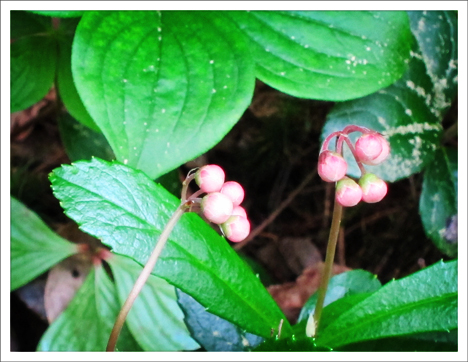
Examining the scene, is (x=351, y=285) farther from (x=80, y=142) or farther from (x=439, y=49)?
(x=80, y=142)

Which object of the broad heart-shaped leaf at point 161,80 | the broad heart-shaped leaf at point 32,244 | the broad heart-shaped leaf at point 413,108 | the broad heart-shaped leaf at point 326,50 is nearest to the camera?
the broad heart-shaped leaf at point 161,80

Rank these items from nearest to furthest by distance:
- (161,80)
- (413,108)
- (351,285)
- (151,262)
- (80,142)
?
(151,262) → (161,80) → (351,285) → (413,108) → (80,142)

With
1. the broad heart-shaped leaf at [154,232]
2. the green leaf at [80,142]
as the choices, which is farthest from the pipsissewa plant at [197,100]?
the green leaf at [80,142]

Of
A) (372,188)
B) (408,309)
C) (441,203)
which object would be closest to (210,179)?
(372,188)

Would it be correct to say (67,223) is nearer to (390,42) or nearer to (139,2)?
(139,2)

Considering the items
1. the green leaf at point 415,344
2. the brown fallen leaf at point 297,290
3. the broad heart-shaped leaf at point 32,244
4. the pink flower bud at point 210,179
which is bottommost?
the brown fallen leaf at point 297,290

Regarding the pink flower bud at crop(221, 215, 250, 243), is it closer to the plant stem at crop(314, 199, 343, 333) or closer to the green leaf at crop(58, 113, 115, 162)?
the plant stem at crop(314, 199, 343, 333)

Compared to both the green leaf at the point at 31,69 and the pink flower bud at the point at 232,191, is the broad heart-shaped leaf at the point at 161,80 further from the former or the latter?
the green leaf at the point at 31,69
